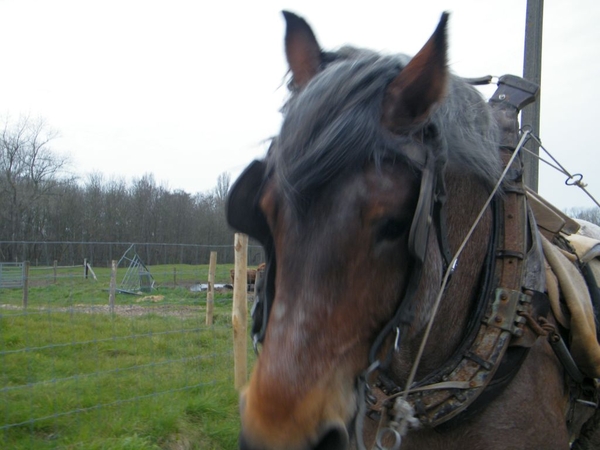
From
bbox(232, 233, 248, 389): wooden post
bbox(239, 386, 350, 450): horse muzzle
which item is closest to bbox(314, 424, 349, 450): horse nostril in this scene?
bbox(239, 386, 350, 450): horse muzzle

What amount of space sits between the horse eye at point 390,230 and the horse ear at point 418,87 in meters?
0.28

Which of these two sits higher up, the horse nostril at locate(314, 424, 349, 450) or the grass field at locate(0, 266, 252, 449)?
the horse nostril at locate(314, 424, 349, 450)

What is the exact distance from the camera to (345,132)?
1304mm

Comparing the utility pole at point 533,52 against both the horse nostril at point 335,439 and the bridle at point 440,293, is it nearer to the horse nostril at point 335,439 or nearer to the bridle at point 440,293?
the bridle at point 440,293

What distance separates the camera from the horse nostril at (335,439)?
1105 millimetres

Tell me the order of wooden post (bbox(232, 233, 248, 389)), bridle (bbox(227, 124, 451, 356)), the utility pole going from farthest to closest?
the utility pole < wooden post (bbox(232, 233, 248, 389)) < bridle (bbox(227, 124, 451, 356))

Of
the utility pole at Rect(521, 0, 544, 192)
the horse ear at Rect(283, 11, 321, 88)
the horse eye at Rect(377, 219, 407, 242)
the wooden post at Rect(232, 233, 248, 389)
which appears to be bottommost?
the wooden post at Rect(232, 233, 248, 389)

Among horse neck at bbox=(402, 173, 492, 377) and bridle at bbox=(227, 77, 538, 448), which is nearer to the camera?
bridle at bbox=(227, 77, 538, 448)

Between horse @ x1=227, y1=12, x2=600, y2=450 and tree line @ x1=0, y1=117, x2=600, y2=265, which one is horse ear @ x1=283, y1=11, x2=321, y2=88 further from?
tree line @ x1=0, y1=117, x2=600, y2=265

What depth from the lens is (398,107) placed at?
1.38 metres

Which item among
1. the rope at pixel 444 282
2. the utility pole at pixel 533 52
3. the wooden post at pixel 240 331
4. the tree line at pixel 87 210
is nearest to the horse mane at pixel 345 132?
the rope at pixel 444 282

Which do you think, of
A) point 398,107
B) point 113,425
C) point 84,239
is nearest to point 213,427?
point 113,425

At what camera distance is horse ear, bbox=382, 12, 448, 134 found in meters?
1.33

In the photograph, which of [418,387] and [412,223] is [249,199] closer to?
[412,223]
